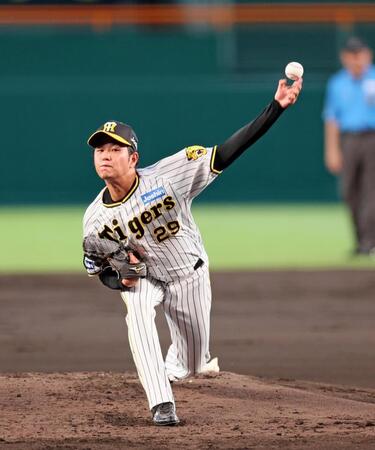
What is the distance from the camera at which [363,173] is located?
43.8 ft

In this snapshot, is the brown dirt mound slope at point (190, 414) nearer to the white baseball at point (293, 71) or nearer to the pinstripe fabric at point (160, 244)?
the pinstripe fabric at point (160, 244)

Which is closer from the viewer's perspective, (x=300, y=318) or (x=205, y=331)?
(x=205, y=331)

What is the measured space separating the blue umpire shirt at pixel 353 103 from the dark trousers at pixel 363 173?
11 centimetres

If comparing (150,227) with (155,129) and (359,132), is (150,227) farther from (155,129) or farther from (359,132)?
(155,129)

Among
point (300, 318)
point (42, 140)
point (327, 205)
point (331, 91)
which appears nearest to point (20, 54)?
point (42, 140)

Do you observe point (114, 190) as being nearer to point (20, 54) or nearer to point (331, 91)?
point (331, 91)

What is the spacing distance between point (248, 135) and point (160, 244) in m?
0.76

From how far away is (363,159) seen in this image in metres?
13.3

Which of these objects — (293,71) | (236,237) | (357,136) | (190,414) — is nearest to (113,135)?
(293,71)

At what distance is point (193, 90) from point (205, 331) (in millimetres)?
12890

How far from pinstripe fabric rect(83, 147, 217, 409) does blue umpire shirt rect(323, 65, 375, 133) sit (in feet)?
22.8

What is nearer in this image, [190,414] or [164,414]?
[164,414]

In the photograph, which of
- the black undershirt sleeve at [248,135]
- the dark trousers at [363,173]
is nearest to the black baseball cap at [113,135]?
the black undershirt sleeve at [248,135]

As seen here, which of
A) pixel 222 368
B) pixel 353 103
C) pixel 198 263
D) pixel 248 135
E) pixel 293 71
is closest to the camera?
pixel 293 71
